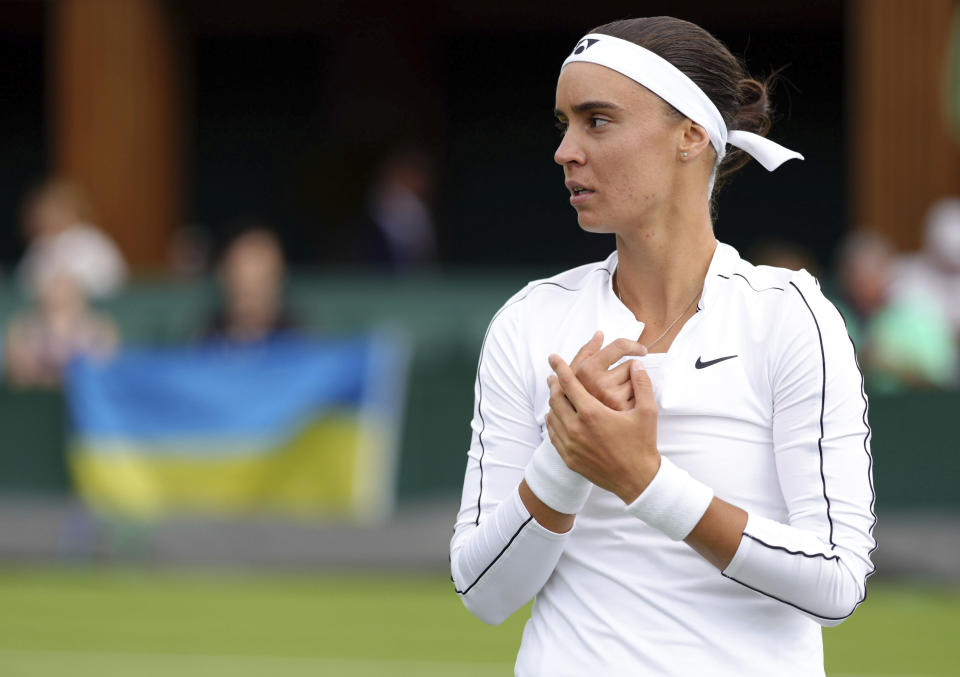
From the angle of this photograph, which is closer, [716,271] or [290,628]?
[716,271]

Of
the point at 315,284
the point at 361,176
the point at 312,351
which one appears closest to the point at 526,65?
the point at 361,176

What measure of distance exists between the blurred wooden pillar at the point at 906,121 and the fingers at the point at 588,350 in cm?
1190

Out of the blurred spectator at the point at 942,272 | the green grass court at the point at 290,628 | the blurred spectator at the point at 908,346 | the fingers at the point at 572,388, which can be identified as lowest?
the green grass court at the point at 290,628

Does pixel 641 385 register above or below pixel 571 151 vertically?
below

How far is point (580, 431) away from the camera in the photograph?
87.0 inches

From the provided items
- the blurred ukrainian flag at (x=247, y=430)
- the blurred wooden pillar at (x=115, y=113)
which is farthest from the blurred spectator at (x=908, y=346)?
the blurred wooden pillar at (x=115, y=113)

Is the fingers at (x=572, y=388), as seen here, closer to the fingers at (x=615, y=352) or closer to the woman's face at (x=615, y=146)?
the fingers at (x=615, y=352)

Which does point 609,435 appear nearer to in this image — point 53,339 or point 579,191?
point 579,191

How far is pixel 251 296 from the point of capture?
9.43 metres

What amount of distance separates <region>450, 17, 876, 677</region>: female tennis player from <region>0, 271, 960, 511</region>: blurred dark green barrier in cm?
661

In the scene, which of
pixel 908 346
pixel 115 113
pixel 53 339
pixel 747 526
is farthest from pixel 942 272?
pixel 115 113

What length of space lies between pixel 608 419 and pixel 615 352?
101 millimetres

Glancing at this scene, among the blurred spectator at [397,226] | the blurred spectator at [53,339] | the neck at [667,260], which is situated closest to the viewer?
the neck at [667,260]

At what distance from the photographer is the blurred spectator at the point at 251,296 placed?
368 inches
